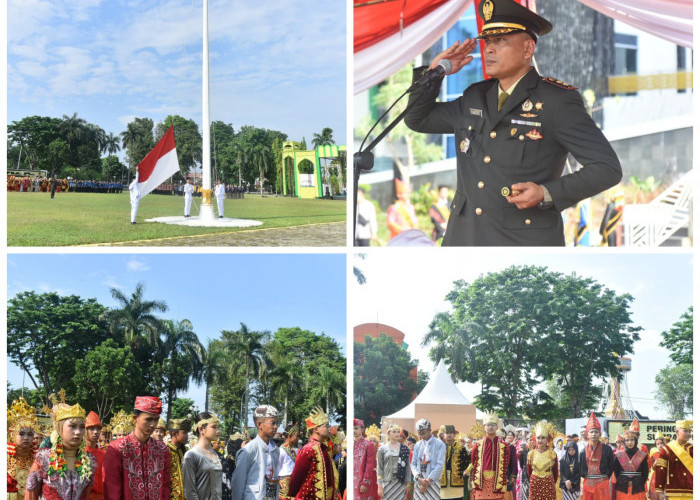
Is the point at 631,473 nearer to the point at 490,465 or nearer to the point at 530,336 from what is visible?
the point at 490,465

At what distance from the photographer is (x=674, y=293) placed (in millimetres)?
5727

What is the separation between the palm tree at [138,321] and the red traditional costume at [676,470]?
9.83 ft

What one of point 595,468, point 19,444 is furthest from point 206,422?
point 595,468

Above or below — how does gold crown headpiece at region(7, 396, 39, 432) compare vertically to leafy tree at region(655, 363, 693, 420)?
below

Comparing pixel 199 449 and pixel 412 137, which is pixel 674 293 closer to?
pixel 412 137

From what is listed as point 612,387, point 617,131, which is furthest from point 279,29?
point 612,387

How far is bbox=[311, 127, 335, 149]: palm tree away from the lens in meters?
6.01

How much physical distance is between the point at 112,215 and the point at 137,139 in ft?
1.67

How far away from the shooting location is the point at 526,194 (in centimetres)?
540

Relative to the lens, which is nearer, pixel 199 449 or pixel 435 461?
pixel 199 449

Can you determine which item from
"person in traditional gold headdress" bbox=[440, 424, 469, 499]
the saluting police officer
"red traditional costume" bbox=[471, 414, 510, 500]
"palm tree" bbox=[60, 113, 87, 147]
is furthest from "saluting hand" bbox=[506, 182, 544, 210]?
"palm tree" bbox=[60, 113, 87, 147]

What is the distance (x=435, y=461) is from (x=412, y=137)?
1.89 m

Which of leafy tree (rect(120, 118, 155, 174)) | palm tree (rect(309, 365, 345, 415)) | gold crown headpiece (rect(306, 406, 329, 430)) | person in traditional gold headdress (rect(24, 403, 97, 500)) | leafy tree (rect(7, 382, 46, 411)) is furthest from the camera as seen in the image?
leafy tree (rect(120, 118, 155, 174))

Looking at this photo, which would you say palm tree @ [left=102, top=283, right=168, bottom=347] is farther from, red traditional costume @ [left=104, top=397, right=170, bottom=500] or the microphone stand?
the microphone stand
